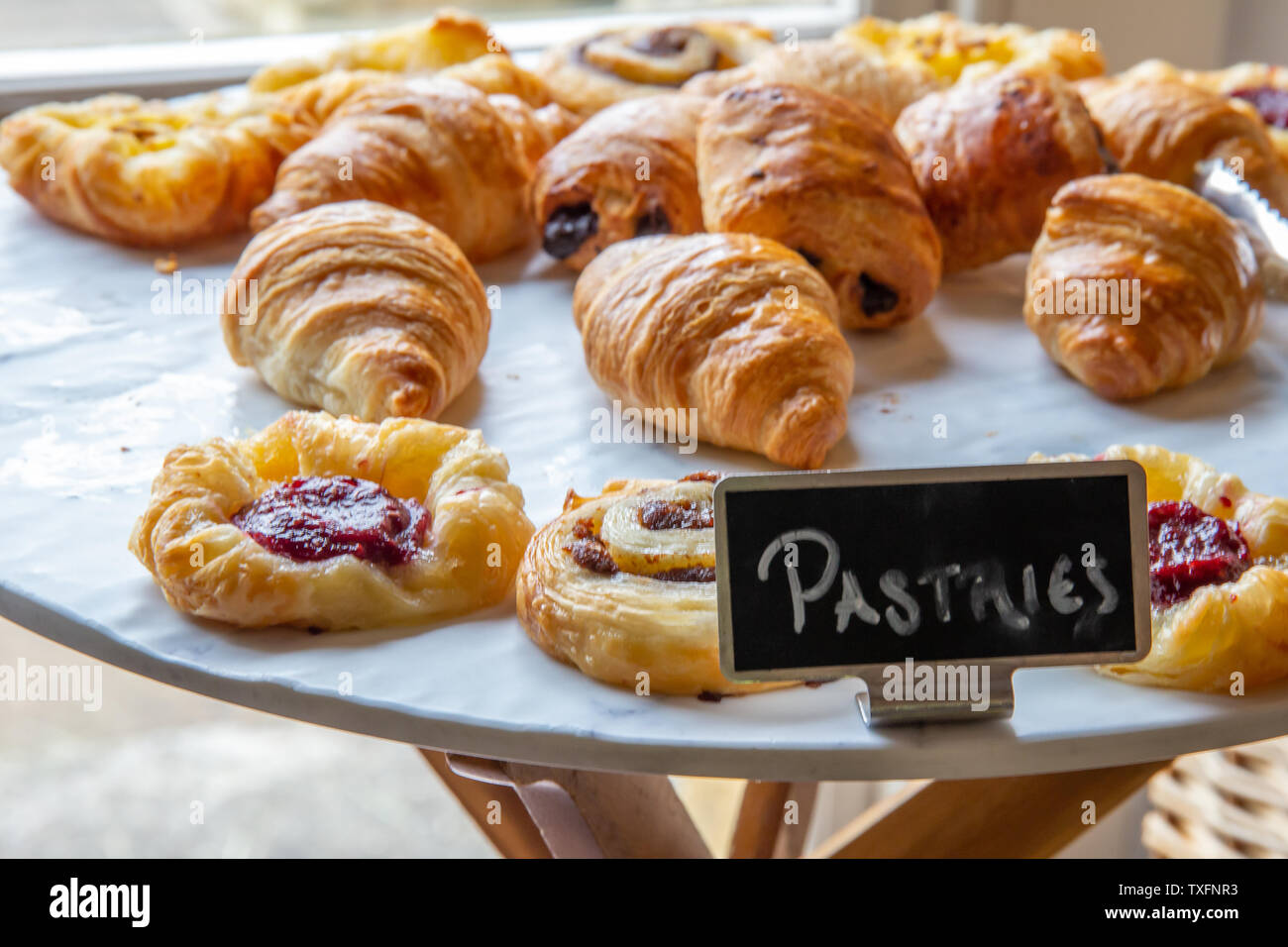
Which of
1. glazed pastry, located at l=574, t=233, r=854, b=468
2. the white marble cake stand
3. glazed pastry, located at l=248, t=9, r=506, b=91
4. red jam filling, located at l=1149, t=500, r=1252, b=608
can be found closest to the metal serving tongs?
the white marble cake stand

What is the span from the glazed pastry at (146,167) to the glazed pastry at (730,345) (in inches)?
31.3

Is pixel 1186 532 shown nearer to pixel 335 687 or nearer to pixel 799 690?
pixel 799 690

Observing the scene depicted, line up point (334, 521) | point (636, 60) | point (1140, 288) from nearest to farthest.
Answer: point (334, 521)
point (1140, 288)
point (636, 60)

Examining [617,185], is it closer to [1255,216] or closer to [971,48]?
[1255,216]

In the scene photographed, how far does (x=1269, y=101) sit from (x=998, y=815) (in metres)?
1.75

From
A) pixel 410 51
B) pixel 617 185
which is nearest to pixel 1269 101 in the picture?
pixel 617 185

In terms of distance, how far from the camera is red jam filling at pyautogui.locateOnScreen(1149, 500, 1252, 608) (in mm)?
1084

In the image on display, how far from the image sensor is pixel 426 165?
75.5 inches

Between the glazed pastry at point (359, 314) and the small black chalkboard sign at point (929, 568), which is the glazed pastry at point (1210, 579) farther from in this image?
the glazed pastry at point (359, 314)

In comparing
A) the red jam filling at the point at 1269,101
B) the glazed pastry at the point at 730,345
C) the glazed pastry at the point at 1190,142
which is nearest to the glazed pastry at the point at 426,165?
the glazed pastry at the point at 730,345

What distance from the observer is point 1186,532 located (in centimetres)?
114

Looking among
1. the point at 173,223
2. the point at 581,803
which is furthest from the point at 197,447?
the point at 173,223
